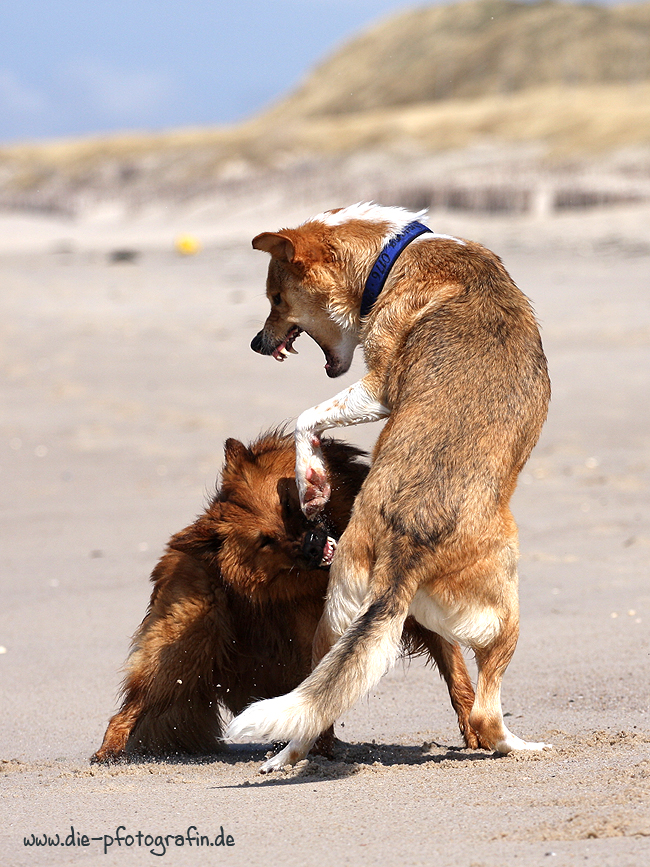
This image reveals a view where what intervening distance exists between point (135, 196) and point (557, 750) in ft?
98.2

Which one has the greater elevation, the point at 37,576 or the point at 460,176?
the point at 460,176

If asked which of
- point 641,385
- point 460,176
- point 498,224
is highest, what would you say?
point 460,176

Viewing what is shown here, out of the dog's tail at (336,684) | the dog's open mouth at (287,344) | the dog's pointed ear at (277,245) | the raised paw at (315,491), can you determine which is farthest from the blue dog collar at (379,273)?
the dog's tail at (336,684)

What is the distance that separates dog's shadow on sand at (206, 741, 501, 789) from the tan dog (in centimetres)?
9

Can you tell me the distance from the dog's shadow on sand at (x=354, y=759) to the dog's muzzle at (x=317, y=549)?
2.31ft

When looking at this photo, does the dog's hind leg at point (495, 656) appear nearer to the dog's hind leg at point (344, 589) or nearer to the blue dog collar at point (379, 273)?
the dog's hind leg at point (344, 589)

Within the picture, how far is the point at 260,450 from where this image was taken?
182 inches

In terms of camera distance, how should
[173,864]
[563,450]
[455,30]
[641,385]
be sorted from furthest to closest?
[455,30] → [641,385] → [563,450] → [173,864]

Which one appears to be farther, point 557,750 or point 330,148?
point 330,148

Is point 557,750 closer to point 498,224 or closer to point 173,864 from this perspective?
point 173,864

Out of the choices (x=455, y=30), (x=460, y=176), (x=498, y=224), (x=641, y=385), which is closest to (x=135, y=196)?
(x=460, y=176)

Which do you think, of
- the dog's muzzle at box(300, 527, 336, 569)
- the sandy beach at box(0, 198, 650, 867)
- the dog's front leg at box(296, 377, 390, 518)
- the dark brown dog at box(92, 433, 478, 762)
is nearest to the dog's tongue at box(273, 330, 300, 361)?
the dark brown dog at box(92, 433, 478, 762)

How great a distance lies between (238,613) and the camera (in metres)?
4.35

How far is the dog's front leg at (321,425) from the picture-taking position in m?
4.23
